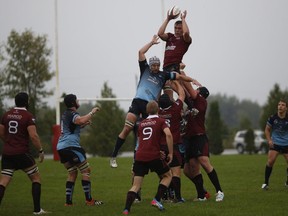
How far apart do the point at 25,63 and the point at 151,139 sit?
35972 millimetres

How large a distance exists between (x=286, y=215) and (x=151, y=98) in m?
4.24

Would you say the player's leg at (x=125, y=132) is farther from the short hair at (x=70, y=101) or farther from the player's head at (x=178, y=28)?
the player's head at (x=178, y=28)

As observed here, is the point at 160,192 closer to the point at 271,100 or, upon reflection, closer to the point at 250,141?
the point at 250,141

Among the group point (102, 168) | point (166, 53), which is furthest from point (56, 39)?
point (166, 53)

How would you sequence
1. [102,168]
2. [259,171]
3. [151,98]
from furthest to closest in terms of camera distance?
[102,168] → [259,171] → [151,98]

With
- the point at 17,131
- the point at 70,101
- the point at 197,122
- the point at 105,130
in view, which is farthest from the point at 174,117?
the point at 105,130

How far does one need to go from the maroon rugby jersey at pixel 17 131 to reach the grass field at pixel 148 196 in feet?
4.59

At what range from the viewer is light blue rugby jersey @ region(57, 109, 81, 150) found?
12906 mm

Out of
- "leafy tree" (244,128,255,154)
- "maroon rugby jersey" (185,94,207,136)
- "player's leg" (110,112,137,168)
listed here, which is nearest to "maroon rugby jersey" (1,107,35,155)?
"player's leg" (110,112,137,168)

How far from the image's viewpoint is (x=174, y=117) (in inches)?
498

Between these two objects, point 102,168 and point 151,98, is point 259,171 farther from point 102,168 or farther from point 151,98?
point 151,98

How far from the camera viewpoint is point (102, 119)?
47.9 m

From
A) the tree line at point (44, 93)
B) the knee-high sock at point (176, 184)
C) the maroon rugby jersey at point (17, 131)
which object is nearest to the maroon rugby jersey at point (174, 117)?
the knee-high sock at point (176, 184)

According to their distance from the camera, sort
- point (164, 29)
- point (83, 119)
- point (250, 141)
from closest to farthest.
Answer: point (83, 119)
point (164, 29)
point (250, 141)
